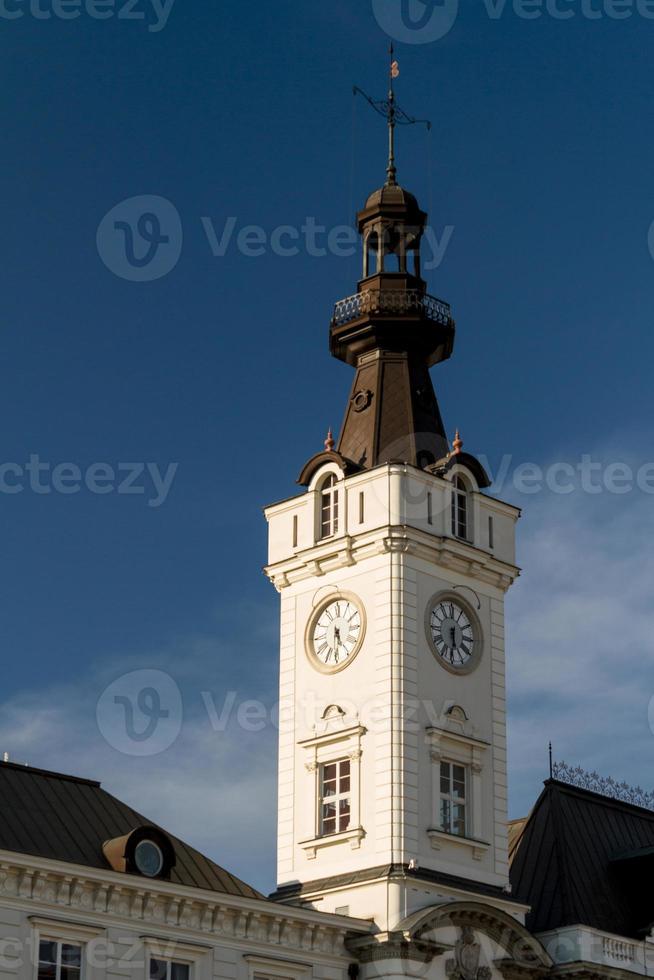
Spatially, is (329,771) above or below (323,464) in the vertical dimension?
below

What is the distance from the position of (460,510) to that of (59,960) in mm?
22043

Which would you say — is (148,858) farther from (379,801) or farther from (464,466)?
(464,466)

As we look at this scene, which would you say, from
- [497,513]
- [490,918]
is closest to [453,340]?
[497,513]

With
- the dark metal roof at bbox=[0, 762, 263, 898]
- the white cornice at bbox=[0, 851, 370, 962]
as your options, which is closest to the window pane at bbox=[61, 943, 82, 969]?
the white cornice at bbox=[0, 851, 370, 962]

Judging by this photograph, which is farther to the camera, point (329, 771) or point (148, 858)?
point (329, 771)

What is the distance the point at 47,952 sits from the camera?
4816 centimetres

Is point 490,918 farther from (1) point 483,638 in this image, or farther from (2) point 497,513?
(2) point 497,513

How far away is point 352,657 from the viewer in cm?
6034

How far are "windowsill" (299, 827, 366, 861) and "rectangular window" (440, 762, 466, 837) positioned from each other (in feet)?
9.38

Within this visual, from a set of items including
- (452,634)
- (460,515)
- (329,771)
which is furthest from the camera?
(460,515)

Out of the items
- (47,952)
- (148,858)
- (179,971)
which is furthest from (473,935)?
(47,952)

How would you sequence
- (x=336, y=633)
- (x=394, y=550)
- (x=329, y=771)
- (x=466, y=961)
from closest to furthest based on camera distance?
(x=466, y=961), (x=329, y=771), (x=394, y=550), (x=336, y=633)

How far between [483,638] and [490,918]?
9421 mm

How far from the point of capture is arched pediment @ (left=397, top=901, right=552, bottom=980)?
55.8m
